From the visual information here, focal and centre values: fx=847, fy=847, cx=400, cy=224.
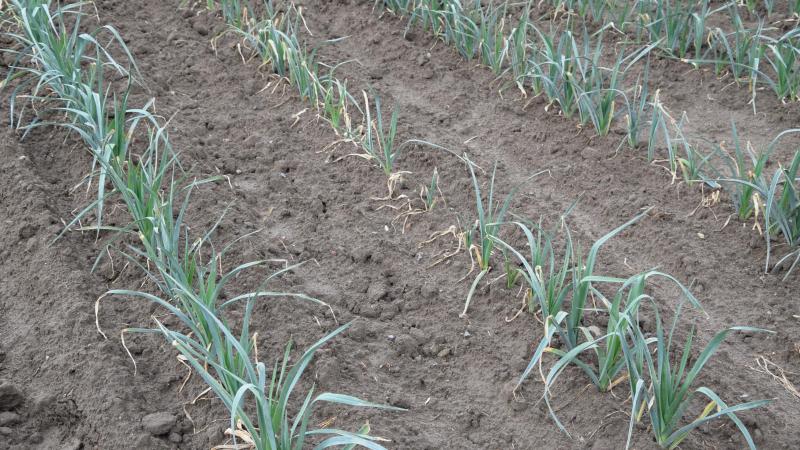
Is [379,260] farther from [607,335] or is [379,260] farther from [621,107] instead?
[621,107]

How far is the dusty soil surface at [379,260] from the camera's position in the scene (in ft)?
8.14

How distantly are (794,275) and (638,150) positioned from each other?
91 centimetres

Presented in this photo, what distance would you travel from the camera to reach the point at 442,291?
303 centimetres

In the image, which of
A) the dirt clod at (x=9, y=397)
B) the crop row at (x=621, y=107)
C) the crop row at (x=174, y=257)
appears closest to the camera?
the crop row at (x=174, y=257)

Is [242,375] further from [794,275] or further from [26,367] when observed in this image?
[794,275]

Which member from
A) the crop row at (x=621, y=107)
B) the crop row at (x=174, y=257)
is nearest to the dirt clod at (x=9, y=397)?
the crop row at (x=174, y=257)

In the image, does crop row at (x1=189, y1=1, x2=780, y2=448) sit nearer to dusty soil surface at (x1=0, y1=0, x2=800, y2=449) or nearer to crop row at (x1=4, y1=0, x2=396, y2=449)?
dusty soil surface at (x1=0, y1=0, x2=800, y2=449)

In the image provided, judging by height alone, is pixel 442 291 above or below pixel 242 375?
below

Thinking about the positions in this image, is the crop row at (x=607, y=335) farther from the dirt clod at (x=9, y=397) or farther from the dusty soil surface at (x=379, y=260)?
the dirt clod at (x=9, y=397)

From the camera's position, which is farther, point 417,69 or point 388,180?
point 417,69

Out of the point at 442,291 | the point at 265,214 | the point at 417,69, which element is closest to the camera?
the point at 442,291

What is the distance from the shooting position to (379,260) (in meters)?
3.19

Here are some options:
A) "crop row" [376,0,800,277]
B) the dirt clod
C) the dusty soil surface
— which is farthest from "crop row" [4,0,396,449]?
"crop row" [376,0,800,277]

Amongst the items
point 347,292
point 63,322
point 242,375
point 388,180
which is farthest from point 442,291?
point 63,322
